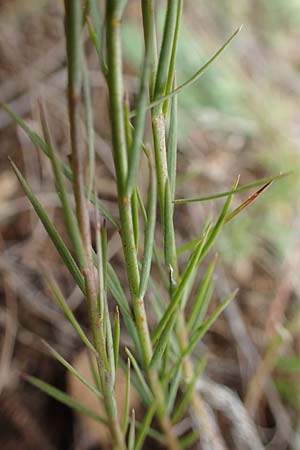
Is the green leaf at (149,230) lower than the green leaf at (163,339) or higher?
higher

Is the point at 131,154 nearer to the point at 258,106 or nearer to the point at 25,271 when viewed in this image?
the point at 25,271

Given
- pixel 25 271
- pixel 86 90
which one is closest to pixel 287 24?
pixel 25 271

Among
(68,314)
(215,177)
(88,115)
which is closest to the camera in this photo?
(88,115)

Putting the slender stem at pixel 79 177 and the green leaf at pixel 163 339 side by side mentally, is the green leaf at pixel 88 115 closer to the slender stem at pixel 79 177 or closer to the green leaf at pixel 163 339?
the slender stem at pixel 79 177

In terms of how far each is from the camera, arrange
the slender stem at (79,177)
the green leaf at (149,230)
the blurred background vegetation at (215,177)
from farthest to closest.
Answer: the blurred background vegetation at (215,177), the green leaf at (149,230), the slender stem at (79,177)

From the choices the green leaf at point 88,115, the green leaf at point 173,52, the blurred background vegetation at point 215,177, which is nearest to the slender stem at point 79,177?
the green leaf at point 88,115

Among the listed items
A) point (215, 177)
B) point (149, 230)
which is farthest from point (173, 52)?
point (215, 177)

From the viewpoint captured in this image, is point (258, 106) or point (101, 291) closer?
point (101, 291)

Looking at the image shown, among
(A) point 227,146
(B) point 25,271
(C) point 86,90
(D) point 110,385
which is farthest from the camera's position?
(A) point 227,146

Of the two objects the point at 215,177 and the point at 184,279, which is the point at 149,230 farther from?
the point at 215,177
